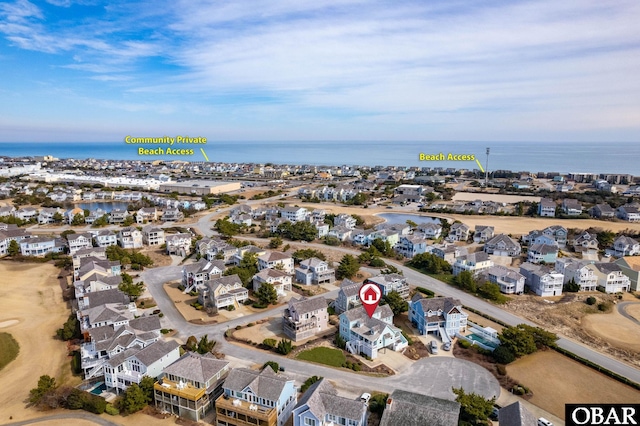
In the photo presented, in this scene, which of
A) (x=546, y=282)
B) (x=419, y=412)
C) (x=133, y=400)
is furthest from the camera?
(x=546, y=282)

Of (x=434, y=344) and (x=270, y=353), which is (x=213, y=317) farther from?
(x=434, y=344)

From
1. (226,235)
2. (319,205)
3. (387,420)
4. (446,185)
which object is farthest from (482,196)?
(387,420)

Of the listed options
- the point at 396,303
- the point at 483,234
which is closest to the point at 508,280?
the point at 396,303

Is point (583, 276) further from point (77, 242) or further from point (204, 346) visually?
point (77, 242)

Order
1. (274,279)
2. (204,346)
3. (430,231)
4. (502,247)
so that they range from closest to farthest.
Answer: (204,346), (274,279), (502,247), (430,231)

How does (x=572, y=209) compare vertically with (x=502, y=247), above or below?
above

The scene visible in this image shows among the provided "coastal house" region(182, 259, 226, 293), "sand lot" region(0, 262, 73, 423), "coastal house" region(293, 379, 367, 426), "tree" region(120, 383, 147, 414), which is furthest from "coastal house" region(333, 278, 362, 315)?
"sand lot" region(0, 262, 73, 423)

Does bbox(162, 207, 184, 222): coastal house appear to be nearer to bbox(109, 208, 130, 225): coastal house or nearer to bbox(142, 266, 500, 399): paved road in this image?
bbox(109, 208, 130, 225): coastal house

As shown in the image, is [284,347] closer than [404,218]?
Yes
